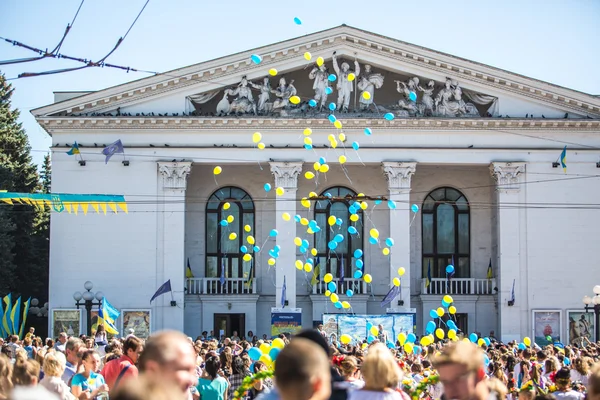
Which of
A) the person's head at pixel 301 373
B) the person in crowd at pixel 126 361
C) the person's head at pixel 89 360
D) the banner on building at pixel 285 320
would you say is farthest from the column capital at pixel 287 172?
the person's head at pixel 301 373

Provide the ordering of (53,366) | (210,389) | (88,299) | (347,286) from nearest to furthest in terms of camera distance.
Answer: (53,366) → (210,389) → (88,299) → (347,286)

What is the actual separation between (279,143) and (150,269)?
21.9 ft

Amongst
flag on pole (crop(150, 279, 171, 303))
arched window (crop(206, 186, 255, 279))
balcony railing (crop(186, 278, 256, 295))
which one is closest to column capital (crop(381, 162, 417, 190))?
arched window (crop(206, 186, 255, 279))

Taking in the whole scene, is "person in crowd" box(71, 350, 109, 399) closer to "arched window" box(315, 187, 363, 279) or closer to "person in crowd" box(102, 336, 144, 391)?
"person in crowd" box(102, 336, 144, 391)

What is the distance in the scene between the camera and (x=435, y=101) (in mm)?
38688

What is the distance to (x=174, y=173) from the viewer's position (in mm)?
38219

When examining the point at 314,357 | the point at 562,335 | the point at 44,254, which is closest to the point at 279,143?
the point at 562,335

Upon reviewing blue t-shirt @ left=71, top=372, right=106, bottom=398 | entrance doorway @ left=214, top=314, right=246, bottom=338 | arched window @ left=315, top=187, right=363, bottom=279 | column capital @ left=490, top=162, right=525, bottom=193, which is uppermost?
column capital @ left=490, top=162, right=525, bottom=193

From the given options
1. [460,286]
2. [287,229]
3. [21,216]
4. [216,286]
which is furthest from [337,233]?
[21,216]

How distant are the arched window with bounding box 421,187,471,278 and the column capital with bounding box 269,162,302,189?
21.0 ft

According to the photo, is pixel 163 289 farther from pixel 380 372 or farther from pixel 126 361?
pixel 380 372

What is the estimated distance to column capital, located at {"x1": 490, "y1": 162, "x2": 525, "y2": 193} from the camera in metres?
38.6

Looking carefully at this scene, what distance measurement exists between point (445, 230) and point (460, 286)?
8.57ft

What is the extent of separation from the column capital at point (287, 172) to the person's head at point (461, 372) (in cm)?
3198
